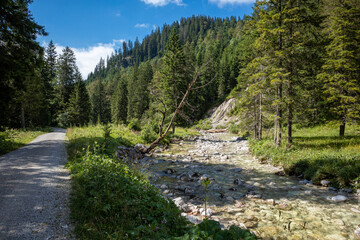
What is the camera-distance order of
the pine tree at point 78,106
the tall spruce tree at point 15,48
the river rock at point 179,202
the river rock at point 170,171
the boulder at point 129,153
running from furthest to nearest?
the pine tree at point 78,106
the boulder at point 129,153
the river rock at point 170,171
the tall spruce tree at point 15,48
the river rock at point 179,202

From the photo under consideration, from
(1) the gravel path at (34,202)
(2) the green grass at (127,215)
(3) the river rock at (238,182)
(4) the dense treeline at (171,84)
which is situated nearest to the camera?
(2) the green grass at (127,215)

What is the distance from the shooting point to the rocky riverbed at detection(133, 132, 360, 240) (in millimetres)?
4691

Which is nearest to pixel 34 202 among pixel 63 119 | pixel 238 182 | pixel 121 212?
pixel 121 212

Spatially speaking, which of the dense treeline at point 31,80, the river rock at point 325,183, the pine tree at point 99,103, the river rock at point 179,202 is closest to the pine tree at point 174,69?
the dense treeline at point 31,80

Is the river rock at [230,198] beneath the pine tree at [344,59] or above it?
beneath

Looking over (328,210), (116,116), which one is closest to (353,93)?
(328,210)

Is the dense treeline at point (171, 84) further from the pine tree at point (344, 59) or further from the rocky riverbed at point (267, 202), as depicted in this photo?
the pine tree at point (344, 59)

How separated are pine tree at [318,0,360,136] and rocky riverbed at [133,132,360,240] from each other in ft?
31.8

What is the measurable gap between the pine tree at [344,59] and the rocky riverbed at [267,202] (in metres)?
9.69

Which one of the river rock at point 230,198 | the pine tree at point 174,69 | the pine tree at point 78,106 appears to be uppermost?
the pine tree at point 174,69

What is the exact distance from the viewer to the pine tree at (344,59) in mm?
14211

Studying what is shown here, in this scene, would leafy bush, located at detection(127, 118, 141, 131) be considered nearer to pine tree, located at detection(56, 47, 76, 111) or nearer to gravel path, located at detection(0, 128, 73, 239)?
gravel path, located at detection(0, 128, 73, 239)

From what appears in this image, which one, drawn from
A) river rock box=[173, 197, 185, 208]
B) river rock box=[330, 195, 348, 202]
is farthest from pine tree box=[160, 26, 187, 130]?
river rock box=[330, 195, 348, 202]

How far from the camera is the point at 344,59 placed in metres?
14.4
